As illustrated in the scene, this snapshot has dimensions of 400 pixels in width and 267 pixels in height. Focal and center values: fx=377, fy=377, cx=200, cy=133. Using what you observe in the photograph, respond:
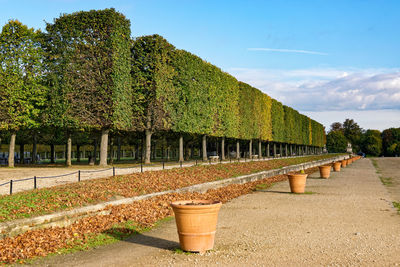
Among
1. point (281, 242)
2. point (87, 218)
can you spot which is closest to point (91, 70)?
point (87, 218)

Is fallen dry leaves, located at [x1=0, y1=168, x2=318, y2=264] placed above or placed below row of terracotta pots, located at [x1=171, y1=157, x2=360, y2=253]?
below

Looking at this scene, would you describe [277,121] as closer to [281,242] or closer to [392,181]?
[392,181]

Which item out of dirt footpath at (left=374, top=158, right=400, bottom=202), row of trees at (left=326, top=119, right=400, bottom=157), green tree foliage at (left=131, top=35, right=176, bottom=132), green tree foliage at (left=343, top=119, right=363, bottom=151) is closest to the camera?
dirt footpath at (left=374, top=158, right=400, bottom=202)

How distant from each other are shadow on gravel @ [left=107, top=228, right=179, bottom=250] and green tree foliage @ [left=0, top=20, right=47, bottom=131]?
22.4m

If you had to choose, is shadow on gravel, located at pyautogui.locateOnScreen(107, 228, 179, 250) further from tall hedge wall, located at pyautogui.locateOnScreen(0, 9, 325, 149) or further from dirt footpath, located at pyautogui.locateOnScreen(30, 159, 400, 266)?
tall hedge wall, located at pyautogui.locateOnScreen(0, 9, 325, 149)

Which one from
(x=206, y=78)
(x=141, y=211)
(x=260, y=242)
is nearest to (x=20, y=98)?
(x=206, y=78)

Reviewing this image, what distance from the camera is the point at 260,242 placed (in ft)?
27.6

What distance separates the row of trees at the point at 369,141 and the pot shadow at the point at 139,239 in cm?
14966

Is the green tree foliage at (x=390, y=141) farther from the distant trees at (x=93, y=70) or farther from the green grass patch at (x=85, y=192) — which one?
the green grass patch at (x=85, y=192)

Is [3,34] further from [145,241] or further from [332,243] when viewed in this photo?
[332,243]

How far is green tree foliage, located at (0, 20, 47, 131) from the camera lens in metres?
28.4

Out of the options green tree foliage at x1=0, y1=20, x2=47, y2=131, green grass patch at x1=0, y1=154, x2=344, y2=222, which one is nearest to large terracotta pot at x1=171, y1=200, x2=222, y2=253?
green grass patch at x1=0, y1=154, x2=344, y2=222

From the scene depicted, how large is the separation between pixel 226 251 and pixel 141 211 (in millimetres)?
5185

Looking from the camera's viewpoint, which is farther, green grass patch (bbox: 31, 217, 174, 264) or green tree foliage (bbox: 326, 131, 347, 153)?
green tree foliage (bbox: 326, 131, 347, 153)
